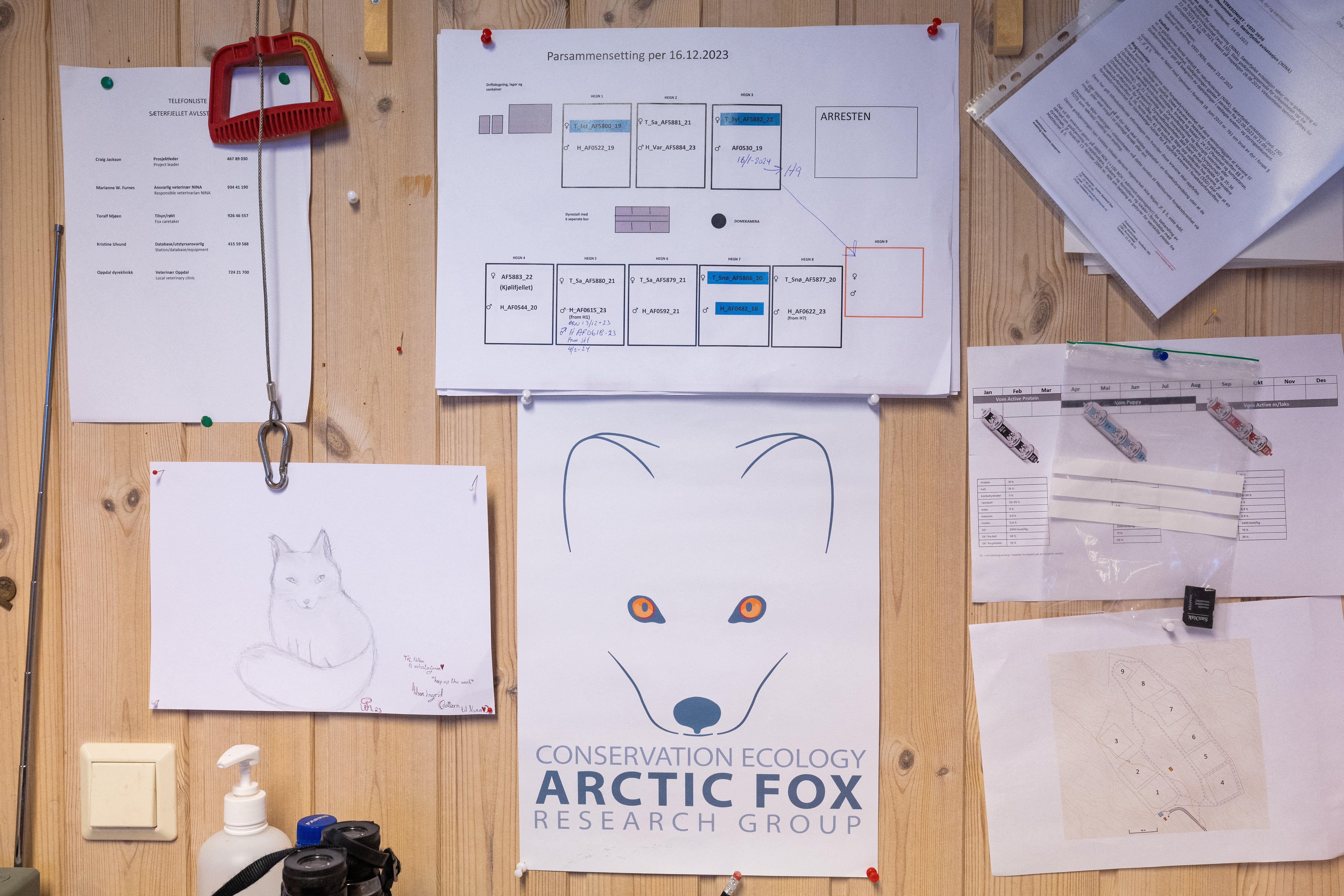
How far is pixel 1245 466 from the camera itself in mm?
793

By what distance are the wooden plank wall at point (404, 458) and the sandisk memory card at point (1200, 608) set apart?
122mm

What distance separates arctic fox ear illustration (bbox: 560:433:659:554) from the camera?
0.80m

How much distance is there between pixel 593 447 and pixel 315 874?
437 mm

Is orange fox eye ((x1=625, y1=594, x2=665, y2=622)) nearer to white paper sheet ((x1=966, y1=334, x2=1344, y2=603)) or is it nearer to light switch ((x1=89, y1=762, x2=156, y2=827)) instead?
white paper sheet ((x1=966, y1=334, x2=1344, y2=603))

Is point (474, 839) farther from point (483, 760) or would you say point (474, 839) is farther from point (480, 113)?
point (480, 113)

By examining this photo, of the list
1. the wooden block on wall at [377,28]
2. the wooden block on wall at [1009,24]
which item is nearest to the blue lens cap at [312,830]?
the wooden block on wall at [377,28]

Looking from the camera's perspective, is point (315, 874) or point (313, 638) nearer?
point (315, 874)

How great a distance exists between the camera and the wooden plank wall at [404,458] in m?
0.80

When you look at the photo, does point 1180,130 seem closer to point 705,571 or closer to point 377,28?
point 705,571

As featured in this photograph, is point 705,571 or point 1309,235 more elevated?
point 1309,235

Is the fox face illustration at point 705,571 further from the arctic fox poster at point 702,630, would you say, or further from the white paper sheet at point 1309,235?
the white paper sheet at point 1309,235

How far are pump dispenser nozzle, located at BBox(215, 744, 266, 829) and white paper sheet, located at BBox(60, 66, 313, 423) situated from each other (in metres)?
0.33

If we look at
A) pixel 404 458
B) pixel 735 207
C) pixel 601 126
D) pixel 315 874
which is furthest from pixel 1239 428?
pixel 315 874

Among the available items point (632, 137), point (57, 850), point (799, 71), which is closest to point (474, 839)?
point (57, 850)
